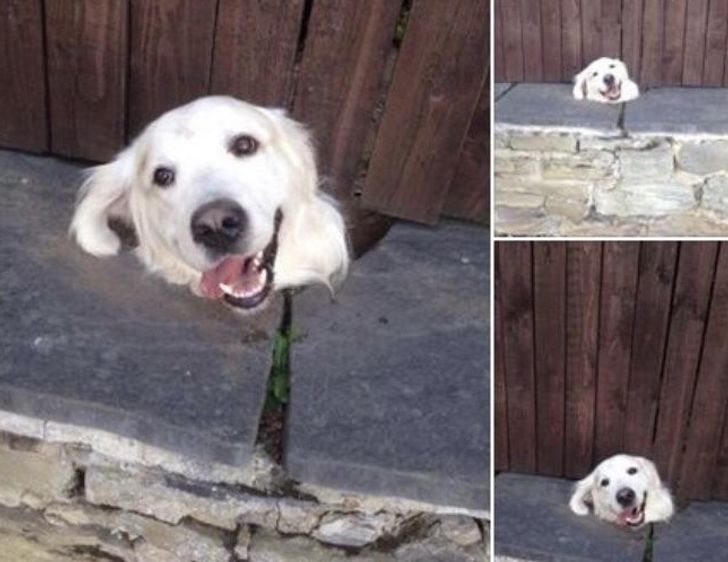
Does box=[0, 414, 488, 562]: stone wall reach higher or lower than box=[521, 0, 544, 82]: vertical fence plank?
lower

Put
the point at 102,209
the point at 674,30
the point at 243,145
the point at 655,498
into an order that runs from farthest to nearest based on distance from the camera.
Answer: the point at 102,209, the point at 243,145, the point at 655,498, the point at 674,30

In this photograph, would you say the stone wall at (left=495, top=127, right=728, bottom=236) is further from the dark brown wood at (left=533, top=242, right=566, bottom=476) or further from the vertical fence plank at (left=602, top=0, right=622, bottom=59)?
the vertical fence plank at (left=602, top=0, right=622, bottom=59)

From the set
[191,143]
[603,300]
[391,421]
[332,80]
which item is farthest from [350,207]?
[603,300]

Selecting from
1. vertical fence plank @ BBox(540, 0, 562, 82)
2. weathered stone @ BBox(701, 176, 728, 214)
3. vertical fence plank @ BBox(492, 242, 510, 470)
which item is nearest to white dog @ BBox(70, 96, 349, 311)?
vertical fence plank @ BBox(492, 242, 510, 470)

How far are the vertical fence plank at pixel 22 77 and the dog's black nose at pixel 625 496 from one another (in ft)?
5.50

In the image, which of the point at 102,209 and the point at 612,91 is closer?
the point at 612,91

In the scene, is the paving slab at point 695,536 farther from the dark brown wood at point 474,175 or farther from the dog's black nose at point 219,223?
the dog's black nose at point 219,223

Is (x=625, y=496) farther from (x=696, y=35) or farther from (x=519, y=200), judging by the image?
(x=696, y=35)

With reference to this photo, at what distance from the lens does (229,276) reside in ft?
9.69

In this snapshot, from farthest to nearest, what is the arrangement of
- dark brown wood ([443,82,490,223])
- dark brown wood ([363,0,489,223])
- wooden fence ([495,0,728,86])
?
dark brown wood ([443,82,490,223])
dark brown wood ([363,0,489,223])
wooden fence ([495,0,728,86])

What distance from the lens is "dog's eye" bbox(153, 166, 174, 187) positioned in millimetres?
2889

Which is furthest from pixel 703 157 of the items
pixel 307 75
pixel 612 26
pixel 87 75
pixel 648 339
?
pixel 87 75

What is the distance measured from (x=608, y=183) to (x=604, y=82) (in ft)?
0.66

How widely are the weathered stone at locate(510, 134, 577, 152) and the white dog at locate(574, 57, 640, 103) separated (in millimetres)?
85
